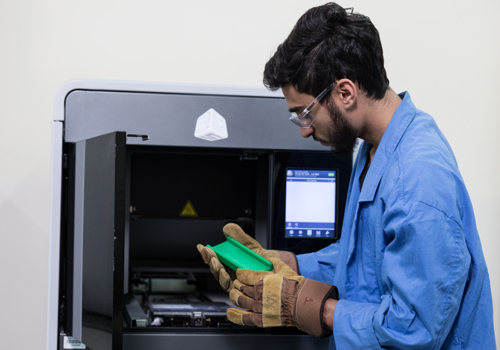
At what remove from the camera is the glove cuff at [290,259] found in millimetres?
1238

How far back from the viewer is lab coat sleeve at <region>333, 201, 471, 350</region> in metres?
0.81

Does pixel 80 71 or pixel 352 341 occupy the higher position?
pixel 80 71

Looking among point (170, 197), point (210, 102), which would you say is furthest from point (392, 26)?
point (170, 197)

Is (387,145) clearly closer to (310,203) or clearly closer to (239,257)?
(310,203)

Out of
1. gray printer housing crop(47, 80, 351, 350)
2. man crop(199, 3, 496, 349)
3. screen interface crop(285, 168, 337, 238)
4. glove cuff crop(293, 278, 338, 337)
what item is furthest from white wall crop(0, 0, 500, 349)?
glove cuff crop(293, 278, 338, 337)

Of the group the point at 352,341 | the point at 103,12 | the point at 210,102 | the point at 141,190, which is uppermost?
the point at 103,12

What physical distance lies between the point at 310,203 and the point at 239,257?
0.28m

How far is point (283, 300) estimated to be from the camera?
39.1 inches

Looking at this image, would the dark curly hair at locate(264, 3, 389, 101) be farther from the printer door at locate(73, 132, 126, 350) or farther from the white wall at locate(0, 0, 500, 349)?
the white wall at locate(0, 0, 500, 349)

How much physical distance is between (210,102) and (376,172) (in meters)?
0.51

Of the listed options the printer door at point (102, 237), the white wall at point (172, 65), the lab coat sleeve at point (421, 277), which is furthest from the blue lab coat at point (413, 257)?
the white wall at point (172, 65)

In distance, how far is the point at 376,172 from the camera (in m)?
1.00

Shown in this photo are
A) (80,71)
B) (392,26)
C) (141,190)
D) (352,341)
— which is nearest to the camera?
(352,341)

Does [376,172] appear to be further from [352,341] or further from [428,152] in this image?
[352,341]
